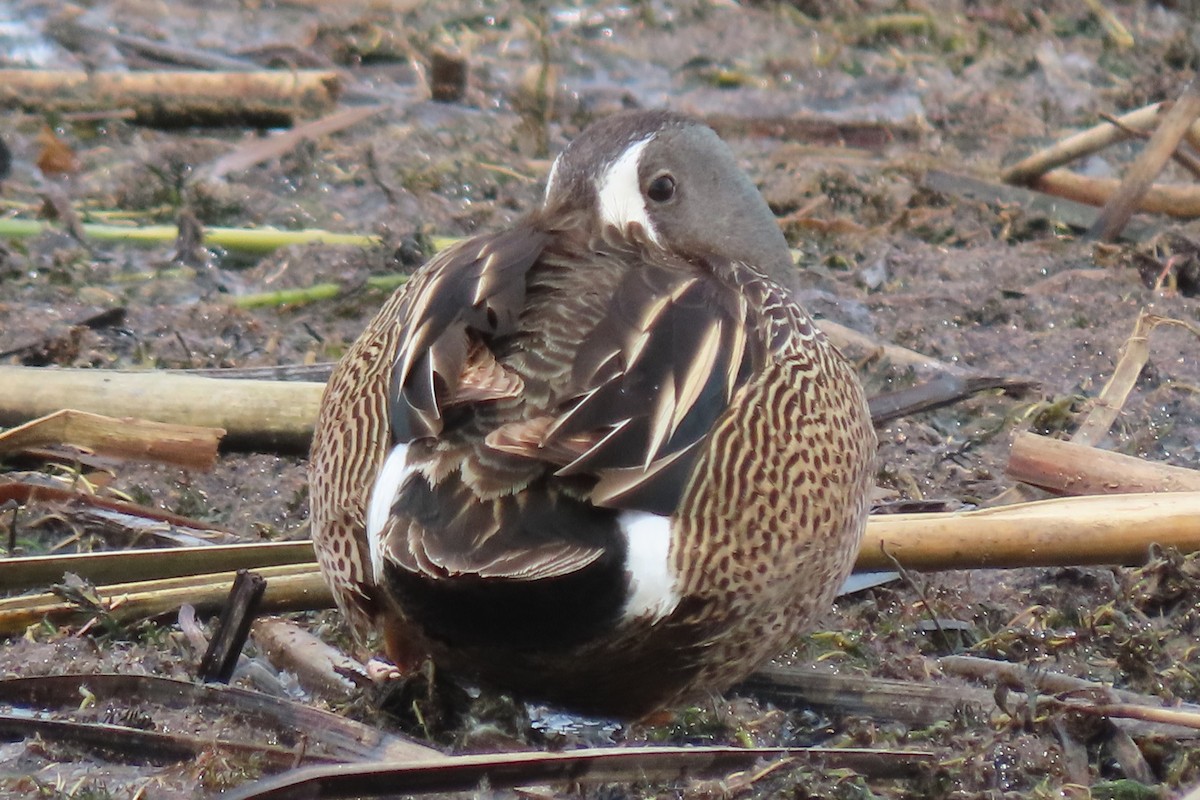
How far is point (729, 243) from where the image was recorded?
17.2ft

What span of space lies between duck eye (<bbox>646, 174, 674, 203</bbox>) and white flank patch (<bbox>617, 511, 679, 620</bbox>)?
1547mm

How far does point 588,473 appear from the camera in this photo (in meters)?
3.52

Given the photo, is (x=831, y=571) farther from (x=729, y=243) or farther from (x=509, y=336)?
(x=729, y=243)

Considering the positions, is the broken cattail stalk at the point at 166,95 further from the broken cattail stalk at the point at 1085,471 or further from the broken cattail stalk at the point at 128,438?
the broken cattail stalk at the point at 1085,471

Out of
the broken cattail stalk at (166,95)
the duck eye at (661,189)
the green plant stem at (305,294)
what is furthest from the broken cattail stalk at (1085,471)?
the broken cattail stalk at (166,95)

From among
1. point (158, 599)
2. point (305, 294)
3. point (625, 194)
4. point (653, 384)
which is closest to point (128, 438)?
point (158, 599)

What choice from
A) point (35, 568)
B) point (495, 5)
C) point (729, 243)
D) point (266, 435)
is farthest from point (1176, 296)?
point (495, 5)

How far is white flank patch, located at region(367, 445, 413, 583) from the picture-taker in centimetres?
367

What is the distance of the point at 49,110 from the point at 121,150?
1.80 feet

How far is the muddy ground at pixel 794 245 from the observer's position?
420 cm

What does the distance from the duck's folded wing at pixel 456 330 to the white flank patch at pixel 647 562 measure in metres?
0.40

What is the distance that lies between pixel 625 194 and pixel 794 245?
2855 mm

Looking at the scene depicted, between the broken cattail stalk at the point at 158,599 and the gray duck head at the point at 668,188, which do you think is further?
the gray duck head at the point at 668,188

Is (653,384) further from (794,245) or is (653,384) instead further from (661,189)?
(794,245)
